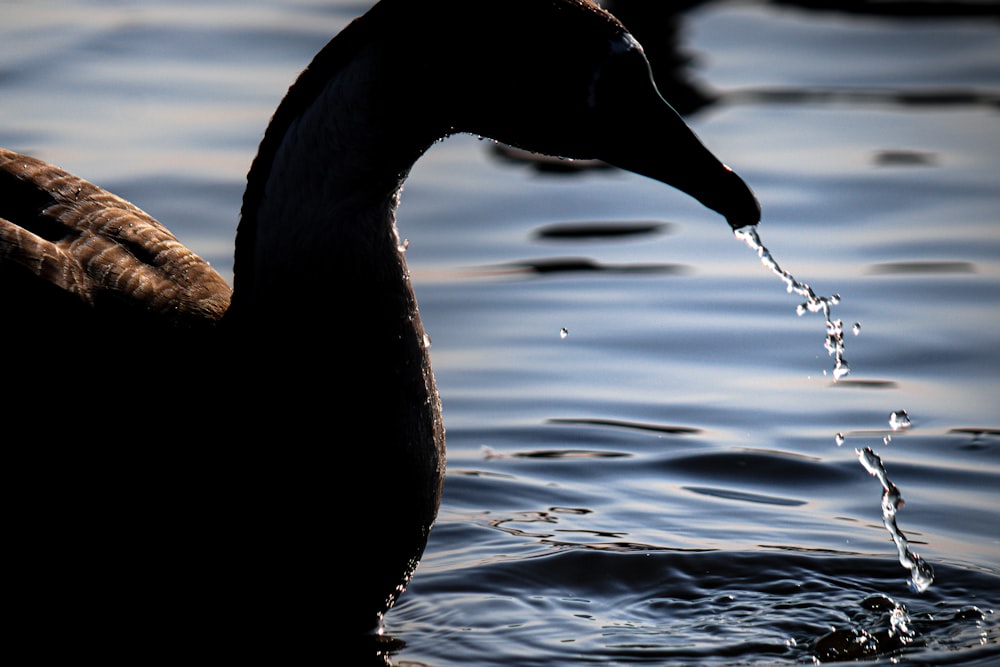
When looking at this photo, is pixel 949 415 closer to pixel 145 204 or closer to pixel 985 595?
pixel 985 595

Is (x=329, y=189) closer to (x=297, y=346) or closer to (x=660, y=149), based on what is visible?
(x=297, y=346)

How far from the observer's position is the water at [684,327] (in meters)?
4.40

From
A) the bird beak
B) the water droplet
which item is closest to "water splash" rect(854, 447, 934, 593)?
the water droplet

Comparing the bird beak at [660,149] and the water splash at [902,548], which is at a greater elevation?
the bird beak at [660,149]

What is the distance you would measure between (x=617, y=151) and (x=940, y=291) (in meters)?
3.38

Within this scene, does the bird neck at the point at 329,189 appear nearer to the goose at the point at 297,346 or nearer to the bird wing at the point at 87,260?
the goose at the point at 297,346

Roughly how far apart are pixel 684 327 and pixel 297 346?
2.87 metres

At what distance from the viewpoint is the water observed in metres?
4.40

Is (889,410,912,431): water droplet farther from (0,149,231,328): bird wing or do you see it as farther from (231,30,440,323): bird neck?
(0,149,231,328): bird wing

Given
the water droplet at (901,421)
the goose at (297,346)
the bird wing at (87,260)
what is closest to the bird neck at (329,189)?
the goose at (297,346)

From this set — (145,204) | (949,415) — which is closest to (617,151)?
(949,415)

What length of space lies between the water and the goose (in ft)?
1.95

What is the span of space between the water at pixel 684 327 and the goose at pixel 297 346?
593mm

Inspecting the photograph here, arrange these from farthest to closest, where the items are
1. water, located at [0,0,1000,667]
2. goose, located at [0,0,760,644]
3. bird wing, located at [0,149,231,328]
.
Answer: water, located at [0,0,1000,667] → bird wing, located at [0,149,231,328] → goose, located at [0,0,760,644]
